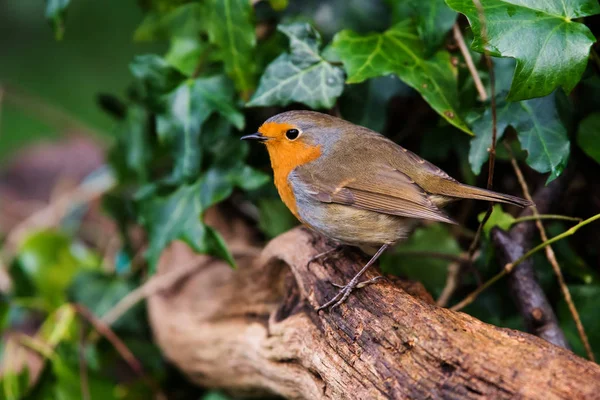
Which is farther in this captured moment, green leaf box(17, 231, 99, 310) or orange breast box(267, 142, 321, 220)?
green leaf box(17, 231, 99, 310)

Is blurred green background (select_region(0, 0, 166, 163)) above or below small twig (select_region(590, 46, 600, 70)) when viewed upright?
below

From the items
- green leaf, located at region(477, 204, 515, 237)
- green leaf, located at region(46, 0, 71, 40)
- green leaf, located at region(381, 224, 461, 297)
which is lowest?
green leaf, located at region(381, 224, 461, 297)

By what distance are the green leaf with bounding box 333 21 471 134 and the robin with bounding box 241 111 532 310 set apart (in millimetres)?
210

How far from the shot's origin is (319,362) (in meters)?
2.04

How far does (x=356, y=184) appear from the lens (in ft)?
7.64

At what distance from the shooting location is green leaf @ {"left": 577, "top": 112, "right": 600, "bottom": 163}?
2291 millimetres

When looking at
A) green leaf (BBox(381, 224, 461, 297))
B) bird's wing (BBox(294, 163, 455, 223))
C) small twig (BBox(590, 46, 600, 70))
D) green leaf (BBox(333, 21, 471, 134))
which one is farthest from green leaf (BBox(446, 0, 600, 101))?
green leaf (BBox(381, 224, 461, 297))

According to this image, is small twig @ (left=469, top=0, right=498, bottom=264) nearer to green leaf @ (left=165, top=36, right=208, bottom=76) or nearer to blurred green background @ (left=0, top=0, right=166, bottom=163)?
green leaf @ (left=165, top=36, right=208, bottom=76)

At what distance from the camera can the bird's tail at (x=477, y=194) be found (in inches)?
78.5

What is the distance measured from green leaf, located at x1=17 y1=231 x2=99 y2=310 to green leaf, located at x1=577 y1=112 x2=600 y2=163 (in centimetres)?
279

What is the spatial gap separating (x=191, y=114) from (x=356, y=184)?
86 cm

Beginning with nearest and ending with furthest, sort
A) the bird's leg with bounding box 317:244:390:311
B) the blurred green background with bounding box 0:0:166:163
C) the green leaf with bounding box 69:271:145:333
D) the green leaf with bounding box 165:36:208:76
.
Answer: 1. the bird's leg with bounding box 317:244:390:311
2. the green leaf with bounding box 165:36:208:76
3. the green leaf with bounding box 69:271:145:333
4. the blurred green background with bounding box 0:0:166:163

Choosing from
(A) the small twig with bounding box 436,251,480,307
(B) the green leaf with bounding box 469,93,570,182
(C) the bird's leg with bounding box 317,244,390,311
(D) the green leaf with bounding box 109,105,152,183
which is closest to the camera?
(C) the bird's leg with bounding box 317,244,390,311

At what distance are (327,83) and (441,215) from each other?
71 centimetres
